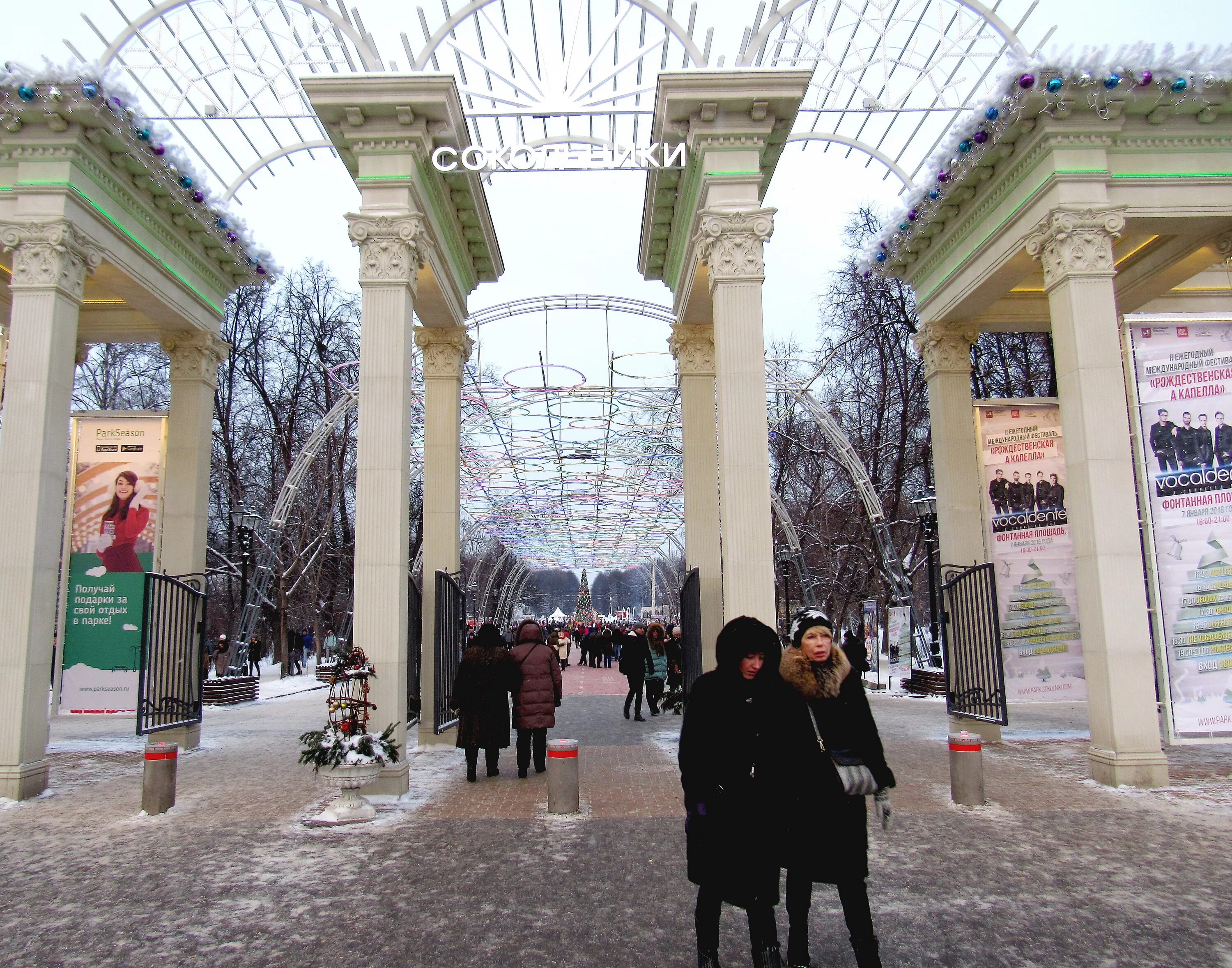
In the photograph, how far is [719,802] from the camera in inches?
158

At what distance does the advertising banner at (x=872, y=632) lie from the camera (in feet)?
90.7

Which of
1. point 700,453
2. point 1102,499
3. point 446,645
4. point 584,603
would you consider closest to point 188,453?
point 446,645

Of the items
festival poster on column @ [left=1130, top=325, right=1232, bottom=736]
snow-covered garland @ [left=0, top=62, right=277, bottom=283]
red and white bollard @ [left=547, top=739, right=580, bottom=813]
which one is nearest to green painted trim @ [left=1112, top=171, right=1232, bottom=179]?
festival poster on column @ [left=1130, top=325, right=1232, bottom=736]

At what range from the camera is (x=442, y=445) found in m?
14.0

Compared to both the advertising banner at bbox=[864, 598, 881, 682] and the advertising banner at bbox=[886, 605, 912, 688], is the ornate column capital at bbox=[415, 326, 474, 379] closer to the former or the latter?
the advertising banner at bbox=[886, 605, 912, 688]

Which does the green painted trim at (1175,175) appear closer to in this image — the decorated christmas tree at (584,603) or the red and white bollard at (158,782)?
the red and white bollard at (158,782)

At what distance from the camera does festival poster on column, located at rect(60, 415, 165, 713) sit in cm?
1255

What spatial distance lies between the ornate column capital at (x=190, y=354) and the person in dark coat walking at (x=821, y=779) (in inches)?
488

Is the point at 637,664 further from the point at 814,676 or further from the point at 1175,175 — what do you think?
the point at 814,676

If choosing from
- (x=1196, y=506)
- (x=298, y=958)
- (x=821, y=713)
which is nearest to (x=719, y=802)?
(x=821, y=713)

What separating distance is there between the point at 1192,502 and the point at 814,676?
802 cm

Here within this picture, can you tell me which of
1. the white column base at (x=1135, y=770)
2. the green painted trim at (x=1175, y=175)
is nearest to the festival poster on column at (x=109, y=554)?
the white column base at (x=1135, y=770)

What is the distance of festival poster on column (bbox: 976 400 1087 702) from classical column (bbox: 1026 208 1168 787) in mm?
2265

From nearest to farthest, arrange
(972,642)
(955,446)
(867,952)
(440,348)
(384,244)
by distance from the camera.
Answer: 1. (867,952)
2. (384,244)
3. (972,642)
4. (955,446)
5. (440,348)
